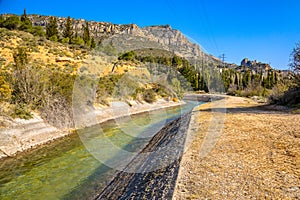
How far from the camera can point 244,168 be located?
5.58 metres

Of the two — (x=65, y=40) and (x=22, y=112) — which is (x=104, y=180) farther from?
(x=65, y=40)

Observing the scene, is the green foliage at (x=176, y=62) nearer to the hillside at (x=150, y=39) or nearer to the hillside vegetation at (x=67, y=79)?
the hillside vegetation at (x=67, y=79)

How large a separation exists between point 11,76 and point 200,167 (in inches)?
496

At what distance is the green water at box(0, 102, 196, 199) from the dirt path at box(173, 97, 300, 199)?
304cm

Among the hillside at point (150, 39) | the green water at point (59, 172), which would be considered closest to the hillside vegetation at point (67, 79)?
the green water at point (59, 172)

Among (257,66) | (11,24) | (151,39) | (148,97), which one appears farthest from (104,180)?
(257,66)

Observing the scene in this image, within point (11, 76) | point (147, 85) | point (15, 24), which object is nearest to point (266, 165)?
point (11, 76)

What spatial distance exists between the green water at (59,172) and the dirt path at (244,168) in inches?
120

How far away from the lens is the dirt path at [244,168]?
14.5ft

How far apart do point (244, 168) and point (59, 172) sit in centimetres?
615

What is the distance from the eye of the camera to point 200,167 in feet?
19.4

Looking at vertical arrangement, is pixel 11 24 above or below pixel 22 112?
above

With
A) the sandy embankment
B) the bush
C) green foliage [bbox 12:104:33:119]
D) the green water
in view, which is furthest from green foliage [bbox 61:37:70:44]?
the green water

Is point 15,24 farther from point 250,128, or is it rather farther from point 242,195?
point 242,195
